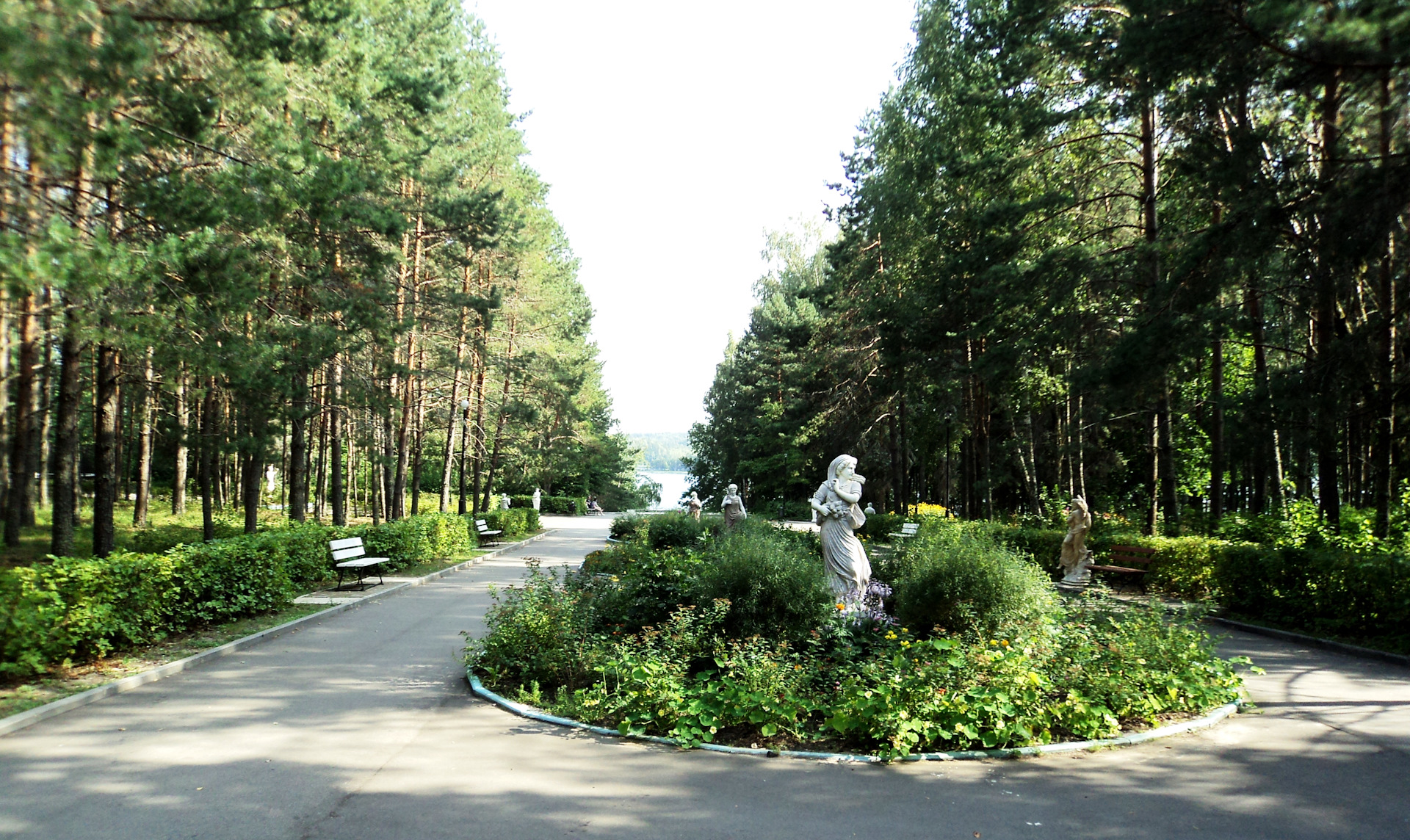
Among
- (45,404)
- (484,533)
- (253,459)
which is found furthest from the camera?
(484,533)

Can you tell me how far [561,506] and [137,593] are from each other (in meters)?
50.1

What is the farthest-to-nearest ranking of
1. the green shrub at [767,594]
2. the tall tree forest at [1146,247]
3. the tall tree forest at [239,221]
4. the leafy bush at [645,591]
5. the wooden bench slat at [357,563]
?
the wooden bench slat at [357,563], the leafy bush at [645,591], the tall tree forest at [1146,247], the green shrub at [767,594], the tall tree forest at [239,221]

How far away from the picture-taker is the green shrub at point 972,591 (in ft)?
25.5

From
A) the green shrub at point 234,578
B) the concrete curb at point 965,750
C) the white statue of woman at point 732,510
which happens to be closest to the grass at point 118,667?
the green shrub at point 234,578

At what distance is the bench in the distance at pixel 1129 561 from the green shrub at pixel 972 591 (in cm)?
705

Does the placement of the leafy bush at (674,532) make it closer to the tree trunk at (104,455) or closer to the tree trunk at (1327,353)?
the tree trunk at (104,455)

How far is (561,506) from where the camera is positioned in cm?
5847

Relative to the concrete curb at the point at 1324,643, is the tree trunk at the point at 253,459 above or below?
above

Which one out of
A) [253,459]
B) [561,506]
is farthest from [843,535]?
[561,506]

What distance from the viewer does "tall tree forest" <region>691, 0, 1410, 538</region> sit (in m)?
9.07

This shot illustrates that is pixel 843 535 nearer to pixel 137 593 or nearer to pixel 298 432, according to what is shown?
pixel 137 593

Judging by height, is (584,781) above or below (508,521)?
below

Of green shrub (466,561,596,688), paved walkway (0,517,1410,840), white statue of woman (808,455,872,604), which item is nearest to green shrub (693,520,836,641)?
white statue of woman (808,455,872,604)

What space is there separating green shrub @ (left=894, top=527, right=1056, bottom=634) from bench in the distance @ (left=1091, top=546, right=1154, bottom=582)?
7.05m
